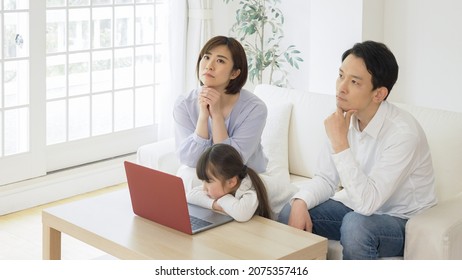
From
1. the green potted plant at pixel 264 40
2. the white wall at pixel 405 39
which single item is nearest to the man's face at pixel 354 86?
the white wall at pixel 405 39

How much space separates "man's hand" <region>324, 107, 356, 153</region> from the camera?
306cm

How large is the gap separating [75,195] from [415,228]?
266 cm

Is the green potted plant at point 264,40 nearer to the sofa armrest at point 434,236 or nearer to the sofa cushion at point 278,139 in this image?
the sofa cushion at point 278,139

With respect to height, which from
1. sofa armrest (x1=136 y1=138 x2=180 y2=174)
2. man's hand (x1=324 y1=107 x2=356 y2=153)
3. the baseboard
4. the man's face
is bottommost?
the baseboard

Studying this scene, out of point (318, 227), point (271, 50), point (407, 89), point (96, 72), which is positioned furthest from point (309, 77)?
point (318, 227)

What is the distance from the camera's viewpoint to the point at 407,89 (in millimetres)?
5266

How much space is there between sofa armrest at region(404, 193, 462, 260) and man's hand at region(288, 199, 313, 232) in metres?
0.37

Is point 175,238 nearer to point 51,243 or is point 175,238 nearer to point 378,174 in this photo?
point 51,243

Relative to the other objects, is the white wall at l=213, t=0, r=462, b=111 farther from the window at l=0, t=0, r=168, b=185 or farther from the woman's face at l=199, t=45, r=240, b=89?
the woman's face at l=199, t=45, r=240, b=89

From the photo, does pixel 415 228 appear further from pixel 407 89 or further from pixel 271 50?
pixel 271 50

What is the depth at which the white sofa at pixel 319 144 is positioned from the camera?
2.98 meters

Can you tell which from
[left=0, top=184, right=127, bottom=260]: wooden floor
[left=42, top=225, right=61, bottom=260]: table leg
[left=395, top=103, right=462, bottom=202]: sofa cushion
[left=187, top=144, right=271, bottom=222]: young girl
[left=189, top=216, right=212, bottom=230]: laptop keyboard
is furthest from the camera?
[left=0, top=184, right=127, bottom=260]: wooden floor

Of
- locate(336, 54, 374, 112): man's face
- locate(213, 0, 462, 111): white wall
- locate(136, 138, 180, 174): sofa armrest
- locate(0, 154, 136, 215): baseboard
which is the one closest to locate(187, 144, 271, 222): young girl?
locate(336, 54, 374, 112): man's face

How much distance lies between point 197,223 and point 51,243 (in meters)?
0.59
